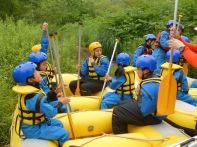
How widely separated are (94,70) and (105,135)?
10.0 ft

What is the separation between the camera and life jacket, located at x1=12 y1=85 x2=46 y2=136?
4.39 metres

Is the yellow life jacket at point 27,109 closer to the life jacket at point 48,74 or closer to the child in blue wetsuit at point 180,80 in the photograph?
the life jacket at point 48,74

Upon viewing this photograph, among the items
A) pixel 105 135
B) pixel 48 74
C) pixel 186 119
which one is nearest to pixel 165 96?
pixel 105 135

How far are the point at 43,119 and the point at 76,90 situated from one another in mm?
3186

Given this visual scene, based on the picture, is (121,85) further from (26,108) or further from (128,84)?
(26,108)

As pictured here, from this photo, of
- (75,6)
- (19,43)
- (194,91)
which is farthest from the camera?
(75,6)

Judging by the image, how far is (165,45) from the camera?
7895 millimetres

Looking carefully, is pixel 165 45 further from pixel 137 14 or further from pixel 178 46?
pixel 137 14

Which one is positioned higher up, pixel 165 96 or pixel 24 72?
pixel 24 72

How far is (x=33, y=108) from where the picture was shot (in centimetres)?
440

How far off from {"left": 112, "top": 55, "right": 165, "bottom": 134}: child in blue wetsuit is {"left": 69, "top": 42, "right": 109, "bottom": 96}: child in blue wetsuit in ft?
7.57

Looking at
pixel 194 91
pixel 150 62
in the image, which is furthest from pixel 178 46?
pixel 194 91

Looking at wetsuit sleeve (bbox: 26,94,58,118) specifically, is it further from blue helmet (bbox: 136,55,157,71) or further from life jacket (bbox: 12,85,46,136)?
blue helmet (bbox: 136,55,157,71)

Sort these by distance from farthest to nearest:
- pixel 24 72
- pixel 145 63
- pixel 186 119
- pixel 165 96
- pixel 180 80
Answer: pixel 180 80
pixel 186 119
pixel 145 63
pixel 24 72
pixel 165 96
